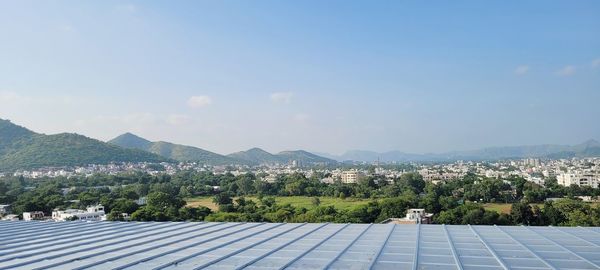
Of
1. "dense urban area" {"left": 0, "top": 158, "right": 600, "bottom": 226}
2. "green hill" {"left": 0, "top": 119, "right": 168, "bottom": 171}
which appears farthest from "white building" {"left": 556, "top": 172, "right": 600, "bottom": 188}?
"green hill" {"left": 0, "top": 119, "right": 168, "bottom": 171}

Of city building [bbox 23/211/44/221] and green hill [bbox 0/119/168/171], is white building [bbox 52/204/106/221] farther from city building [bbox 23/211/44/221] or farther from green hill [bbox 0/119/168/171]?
green hill [bbox 0/119/168/171]

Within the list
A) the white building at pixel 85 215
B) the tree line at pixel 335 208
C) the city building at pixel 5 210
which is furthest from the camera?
the city building at pixel 5 210

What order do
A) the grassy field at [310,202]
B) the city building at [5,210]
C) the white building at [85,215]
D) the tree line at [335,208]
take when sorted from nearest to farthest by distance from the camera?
1. the tree line at [335,208]
2. the white building at [85,215]
3. the city building at [5,210]
4. the grassy field at [310,202]

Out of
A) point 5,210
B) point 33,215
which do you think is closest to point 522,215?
point 33,215

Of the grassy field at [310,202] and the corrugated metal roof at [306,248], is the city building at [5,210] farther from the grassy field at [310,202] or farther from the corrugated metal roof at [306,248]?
the corrugated metal roof at [306,248]

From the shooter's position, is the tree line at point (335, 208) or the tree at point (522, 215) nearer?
the tree line at point (335, 208)

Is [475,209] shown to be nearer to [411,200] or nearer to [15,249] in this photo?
[411,200]

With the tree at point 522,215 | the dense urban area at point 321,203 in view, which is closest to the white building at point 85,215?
the dense urban area at point 321,203
